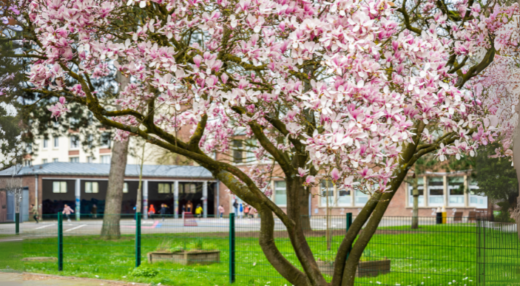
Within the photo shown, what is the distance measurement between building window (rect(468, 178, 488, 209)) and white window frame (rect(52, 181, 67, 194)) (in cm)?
3422

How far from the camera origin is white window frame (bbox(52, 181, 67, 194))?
50.1 metres

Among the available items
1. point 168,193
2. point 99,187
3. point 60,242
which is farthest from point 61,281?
point 168,193

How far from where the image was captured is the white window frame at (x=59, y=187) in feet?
164

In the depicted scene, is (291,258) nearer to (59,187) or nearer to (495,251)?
(495,251)

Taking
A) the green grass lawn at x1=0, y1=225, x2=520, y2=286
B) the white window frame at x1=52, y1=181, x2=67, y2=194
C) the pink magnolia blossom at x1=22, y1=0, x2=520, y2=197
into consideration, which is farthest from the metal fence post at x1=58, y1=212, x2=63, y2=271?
the white window frame at x1=52, y1=181, x2=67, y2=194

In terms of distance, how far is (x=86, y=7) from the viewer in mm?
4965

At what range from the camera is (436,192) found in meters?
45.0

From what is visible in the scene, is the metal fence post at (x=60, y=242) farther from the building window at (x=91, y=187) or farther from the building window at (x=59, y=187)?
the building window at (x=91, y=187)

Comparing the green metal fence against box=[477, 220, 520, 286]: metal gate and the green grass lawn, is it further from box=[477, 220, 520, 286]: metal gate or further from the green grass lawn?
box=[477, 220, 520, 286]: metal gate

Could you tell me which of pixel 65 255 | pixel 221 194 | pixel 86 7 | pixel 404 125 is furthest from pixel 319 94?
pixel 221 194

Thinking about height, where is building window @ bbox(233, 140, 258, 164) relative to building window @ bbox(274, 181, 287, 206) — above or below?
above

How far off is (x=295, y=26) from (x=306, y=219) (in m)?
6.00

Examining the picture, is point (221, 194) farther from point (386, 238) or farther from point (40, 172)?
point (386, 238)

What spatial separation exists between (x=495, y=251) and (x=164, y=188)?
53565 mm
